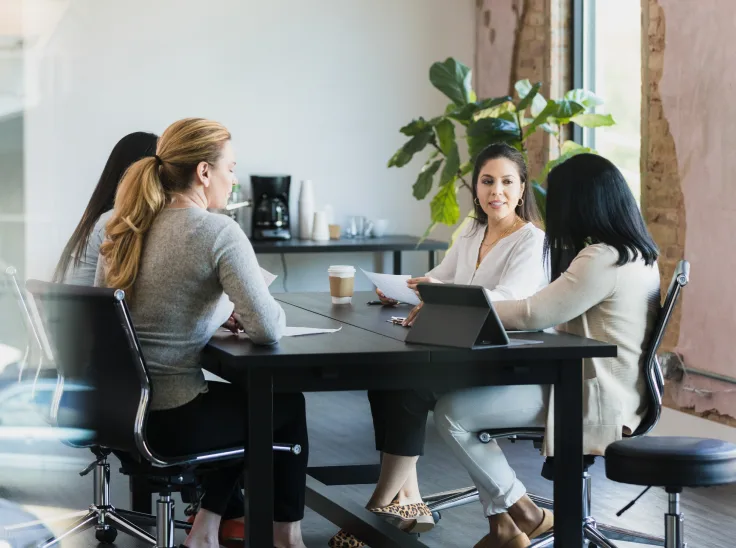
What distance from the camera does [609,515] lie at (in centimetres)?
305

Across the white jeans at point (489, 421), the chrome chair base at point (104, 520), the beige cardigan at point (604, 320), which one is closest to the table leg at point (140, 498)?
the chrome chair base at point (104, 520)

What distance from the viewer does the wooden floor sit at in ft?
8.16

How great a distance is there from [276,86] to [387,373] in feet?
10.8

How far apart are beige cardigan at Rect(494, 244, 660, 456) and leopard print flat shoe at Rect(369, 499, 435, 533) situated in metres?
0.65

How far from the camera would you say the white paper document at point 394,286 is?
105 inches

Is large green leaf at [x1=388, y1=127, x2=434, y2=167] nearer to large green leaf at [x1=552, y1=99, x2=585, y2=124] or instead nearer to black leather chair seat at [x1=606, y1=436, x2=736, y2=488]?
large green leaf at [x1=552, y1=99, x2=585, y2=124]

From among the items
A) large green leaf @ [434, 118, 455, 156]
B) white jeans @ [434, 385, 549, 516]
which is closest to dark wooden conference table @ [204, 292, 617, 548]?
white jeans @ [434, 385, 549, 516]

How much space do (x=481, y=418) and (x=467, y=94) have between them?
2.20 meters

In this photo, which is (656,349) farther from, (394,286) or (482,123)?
(482,123)

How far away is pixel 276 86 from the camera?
5.16m

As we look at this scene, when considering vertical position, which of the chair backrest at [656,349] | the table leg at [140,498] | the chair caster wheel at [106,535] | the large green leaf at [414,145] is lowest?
the chair caster wheel at [106,535]

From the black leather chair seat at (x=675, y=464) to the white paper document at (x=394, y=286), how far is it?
31.2 inches

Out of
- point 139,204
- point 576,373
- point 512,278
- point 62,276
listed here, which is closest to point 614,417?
point 576,373

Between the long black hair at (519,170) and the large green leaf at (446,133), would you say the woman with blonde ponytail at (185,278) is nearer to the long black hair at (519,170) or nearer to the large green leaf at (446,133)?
the long black hair at (519,170)
